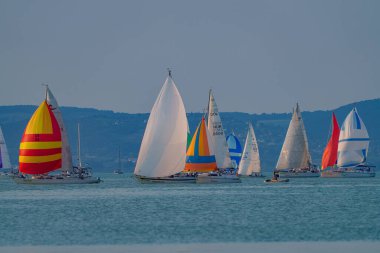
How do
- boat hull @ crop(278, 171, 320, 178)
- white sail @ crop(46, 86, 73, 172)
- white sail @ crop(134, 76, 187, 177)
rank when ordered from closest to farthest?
white sail @ crop(134, 76, 187, 177) → white sail @ crop(46, 86, 73, 172) → boat hull @ crop(278, 171, 320, 178)

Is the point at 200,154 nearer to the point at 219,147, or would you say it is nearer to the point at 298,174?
the point at 219,147

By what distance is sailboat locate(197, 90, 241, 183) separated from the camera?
324 ft

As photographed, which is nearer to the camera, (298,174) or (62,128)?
(62,128)

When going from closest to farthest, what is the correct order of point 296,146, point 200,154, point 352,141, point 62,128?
1. point 200,154
2. point 62,128
3. point 296,146
4. point 352,141

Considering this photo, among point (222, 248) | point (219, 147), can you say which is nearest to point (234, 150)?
point (219, 147)

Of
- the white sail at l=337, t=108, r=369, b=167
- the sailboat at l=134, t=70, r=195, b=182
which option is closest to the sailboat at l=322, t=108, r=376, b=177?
the white sail at l=337, t=108, r=369, b=167

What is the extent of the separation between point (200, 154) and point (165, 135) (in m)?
6.66

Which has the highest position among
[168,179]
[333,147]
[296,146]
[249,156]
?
[333,147]

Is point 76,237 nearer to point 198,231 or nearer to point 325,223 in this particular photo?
point 198,231

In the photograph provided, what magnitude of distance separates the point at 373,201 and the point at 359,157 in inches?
2363

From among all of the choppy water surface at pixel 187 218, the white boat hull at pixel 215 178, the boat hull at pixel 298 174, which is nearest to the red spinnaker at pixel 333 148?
the boat hull at pixel 298 174

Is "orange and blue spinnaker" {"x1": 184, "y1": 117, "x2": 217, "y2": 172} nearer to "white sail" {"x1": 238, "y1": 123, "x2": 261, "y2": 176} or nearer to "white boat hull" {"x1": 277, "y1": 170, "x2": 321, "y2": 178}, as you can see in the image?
"white sail" {"x1": 238, "y1": 123, "x2": 261, "y2": 176}

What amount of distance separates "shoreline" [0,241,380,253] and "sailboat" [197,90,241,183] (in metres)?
58.4

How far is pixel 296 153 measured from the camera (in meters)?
122
